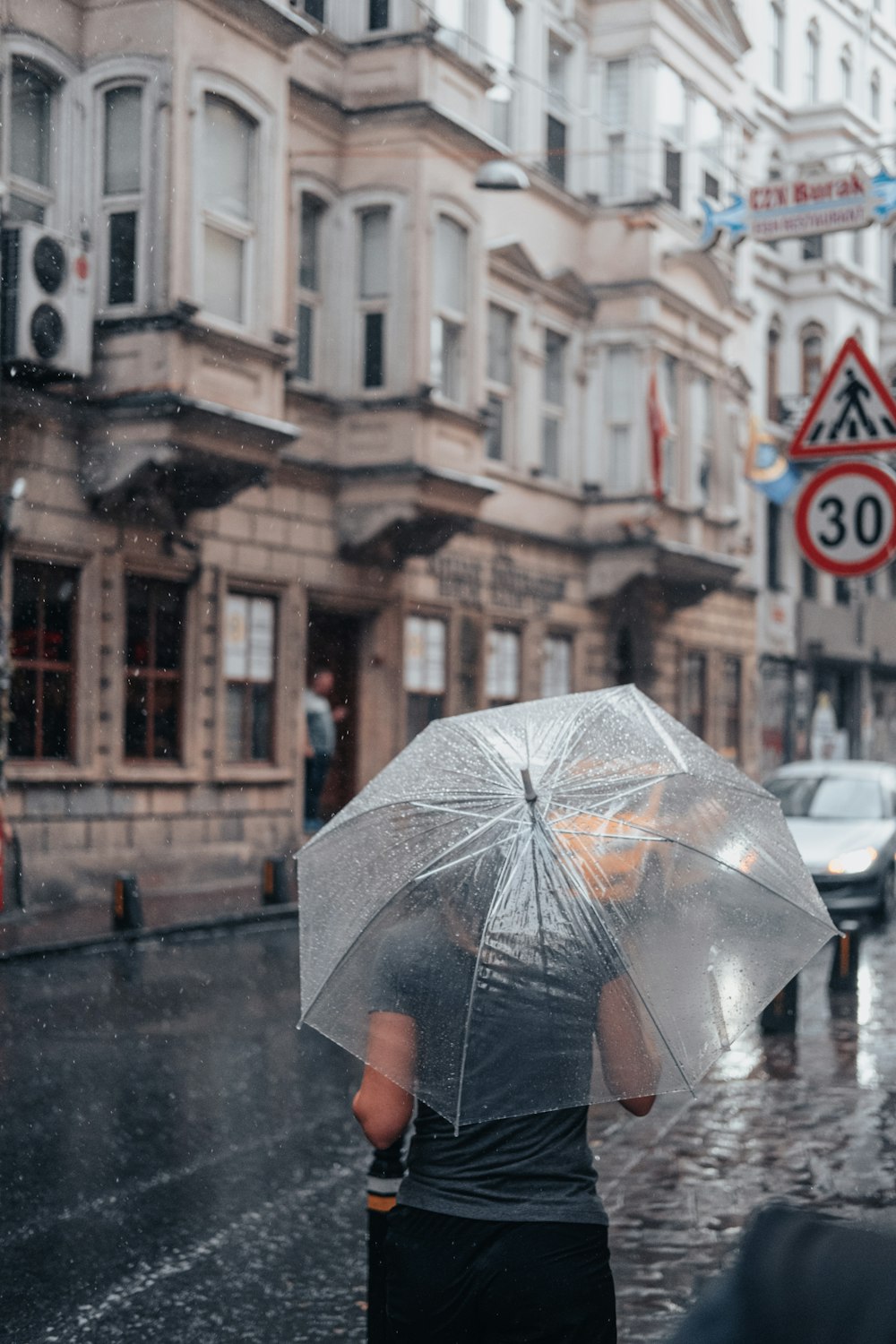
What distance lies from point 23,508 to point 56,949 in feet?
9.85

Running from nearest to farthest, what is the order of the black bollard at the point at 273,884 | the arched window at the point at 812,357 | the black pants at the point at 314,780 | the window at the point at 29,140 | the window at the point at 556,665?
1. the window at the point at 29,140
2. the black bollard at the point at 273,884
3. the black pants at the point at 314,780
4. the window at the point at 556,665
5. the arched window at the point at 812,357

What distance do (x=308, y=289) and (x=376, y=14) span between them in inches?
133

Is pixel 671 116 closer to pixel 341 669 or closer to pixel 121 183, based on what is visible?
pixel 341 669

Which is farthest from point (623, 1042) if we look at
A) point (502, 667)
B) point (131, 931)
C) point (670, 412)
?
point (670, 412)

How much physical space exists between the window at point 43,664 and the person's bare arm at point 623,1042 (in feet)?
33.1

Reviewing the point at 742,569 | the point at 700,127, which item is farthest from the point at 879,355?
the point at 700,127

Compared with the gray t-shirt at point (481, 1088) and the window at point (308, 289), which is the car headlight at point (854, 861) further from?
the gray t-shirt at point (481, 1088)

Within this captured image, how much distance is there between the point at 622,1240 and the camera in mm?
6121

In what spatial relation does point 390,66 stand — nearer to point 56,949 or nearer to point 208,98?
point 208,98

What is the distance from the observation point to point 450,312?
68.2 feet

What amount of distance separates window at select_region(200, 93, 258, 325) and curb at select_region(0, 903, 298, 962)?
529 centimetres

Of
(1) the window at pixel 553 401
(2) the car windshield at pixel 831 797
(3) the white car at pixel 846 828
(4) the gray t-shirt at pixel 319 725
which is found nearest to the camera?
(3) the white car at pixel 846 828

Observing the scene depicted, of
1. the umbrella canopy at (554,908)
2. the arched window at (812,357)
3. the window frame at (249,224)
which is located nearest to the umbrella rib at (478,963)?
the umbrella canopy at (554,908)

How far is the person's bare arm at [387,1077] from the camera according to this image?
118 inches
